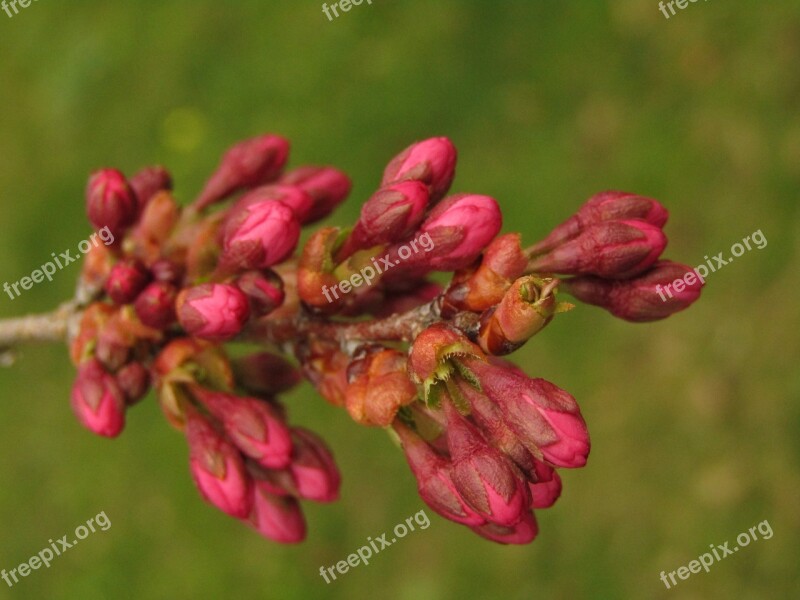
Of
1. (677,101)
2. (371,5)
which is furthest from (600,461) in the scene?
(371,5)

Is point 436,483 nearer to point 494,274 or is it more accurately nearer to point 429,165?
point 494,274

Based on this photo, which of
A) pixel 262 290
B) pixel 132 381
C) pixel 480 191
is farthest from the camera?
pixel 480 191

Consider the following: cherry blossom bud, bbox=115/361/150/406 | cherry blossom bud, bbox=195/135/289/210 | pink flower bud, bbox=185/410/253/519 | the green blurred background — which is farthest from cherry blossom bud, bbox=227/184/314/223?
the green blurred background

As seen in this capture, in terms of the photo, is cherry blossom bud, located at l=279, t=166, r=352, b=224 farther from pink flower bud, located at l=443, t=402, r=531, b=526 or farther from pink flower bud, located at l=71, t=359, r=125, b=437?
pink flower bud, located at l=443, t=402, r=531, b=526

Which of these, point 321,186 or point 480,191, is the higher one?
point 321,186

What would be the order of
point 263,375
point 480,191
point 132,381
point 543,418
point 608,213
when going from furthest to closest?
point 480,191
point 263,375
point 132,381
point 608,213
point 543,418

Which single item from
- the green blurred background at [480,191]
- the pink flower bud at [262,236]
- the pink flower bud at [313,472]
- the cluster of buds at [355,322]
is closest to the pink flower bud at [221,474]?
the cluster of buds at [355,322]

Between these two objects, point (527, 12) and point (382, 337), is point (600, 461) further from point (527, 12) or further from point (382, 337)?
point (382, 337)

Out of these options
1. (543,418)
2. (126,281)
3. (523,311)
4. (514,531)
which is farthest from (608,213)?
(126,281)
